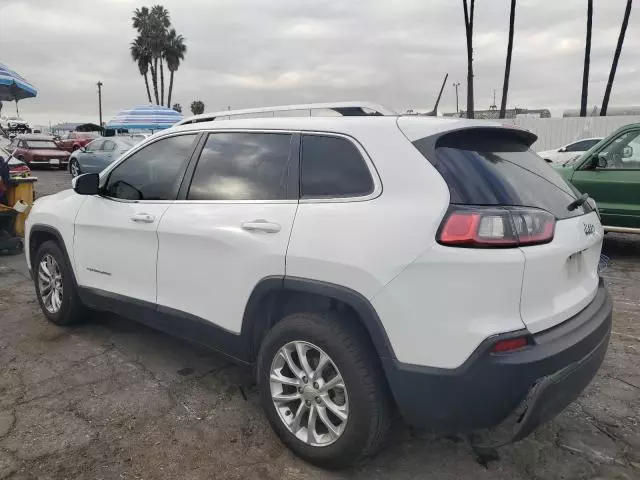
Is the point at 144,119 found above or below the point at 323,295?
above

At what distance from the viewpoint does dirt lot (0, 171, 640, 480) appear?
8.56 ft

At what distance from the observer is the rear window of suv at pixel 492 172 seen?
2273 mm

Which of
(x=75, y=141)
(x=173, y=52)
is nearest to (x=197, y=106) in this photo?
(x=173, y=52)

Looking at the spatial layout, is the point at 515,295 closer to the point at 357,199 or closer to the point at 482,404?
the point at 482,404

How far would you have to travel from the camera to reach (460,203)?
222 centimetres

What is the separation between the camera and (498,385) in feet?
6.89

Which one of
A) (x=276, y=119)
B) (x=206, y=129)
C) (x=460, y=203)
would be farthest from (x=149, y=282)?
(x=460, y=203)

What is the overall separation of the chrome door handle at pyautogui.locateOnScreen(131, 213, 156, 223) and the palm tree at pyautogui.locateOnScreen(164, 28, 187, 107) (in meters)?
51.6

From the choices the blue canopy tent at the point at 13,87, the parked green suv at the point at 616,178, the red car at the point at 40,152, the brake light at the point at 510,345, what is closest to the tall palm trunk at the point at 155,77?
the red car at the point at 40,152

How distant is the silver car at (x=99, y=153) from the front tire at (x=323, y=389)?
50.3 feet

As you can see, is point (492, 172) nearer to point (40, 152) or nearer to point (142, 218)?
point (142, 218)

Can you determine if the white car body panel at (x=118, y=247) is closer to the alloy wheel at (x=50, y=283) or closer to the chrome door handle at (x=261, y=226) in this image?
the alloy wheel at (x=50, y=283)

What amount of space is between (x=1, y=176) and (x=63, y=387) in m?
4.87

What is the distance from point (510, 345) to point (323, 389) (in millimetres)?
878
